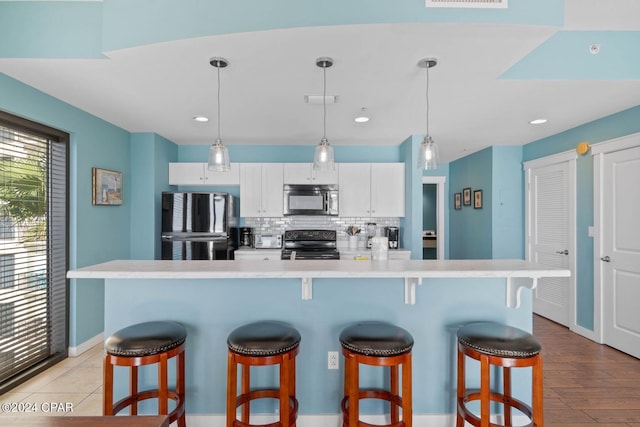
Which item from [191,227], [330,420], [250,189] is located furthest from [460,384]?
[250,189]

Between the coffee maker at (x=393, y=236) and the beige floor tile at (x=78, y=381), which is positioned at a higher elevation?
the coffee maker at (x=393, y=236)

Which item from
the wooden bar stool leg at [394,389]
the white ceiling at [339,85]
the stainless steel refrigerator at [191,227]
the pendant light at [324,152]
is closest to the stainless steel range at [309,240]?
the stainless steel refrigerator at [191,227]

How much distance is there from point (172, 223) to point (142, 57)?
7.60 ft

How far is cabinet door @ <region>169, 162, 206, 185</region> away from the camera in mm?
4477

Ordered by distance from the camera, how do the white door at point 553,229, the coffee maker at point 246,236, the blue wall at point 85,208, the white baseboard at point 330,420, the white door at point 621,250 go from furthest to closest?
the coffee maker at point 246,236 → the white door at point 553,229 → the white door at point 621,250 → the blue wall at point 85,208 → the white baseboard at point 330,420

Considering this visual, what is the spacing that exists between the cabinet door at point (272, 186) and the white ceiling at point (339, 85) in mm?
581

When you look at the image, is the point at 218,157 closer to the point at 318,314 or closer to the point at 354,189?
the point at 318,314

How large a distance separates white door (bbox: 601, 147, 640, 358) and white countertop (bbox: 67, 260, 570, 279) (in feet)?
6.65

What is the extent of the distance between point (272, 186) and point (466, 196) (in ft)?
10.6

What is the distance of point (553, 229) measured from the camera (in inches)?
163

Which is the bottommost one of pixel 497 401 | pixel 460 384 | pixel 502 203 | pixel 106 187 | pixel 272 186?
pixel 497 401

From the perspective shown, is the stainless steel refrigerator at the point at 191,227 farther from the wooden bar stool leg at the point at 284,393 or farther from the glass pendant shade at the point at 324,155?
the wooden bar stool leg at the point at 284,393

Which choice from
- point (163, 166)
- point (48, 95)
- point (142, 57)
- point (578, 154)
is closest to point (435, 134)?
point (578, 154)

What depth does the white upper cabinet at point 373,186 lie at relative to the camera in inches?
177
